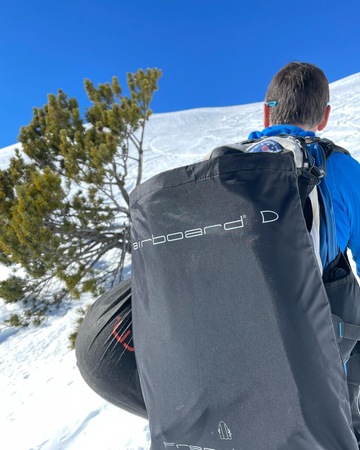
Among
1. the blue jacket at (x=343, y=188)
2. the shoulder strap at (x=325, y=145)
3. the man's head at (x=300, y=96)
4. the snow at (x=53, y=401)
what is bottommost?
the snow at (x=53, y=401)

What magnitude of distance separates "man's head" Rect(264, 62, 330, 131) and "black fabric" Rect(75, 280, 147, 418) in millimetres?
896

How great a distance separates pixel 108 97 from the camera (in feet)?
20.5

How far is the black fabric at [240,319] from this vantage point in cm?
86

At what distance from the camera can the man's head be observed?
1277mm

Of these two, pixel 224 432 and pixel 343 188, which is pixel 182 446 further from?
pixel 343 188

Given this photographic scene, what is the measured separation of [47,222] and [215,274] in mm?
3948

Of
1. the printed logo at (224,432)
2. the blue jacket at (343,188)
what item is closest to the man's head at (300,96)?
the blue jacket at (343,188)

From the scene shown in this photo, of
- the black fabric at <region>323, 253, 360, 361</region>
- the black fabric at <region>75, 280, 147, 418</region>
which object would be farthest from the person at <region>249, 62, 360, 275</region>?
the black fabric at <region>75, 280, 147, 418</region>

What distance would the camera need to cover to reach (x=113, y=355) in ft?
4.24

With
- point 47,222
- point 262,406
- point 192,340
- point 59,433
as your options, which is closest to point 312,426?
point 262,406

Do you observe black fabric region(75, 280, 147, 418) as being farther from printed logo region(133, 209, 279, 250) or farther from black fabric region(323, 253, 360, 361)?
black fabric region(323, 253, 360, 361)

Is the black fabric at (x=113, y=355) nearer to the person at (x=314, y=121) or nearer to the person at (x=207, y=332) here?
the person at (x=207, y=332)

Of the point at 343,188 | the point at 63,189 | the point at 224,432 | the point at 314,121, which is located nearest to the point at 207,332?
the point at 224,432

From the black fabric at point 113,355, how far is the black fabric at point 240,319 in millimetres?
283
